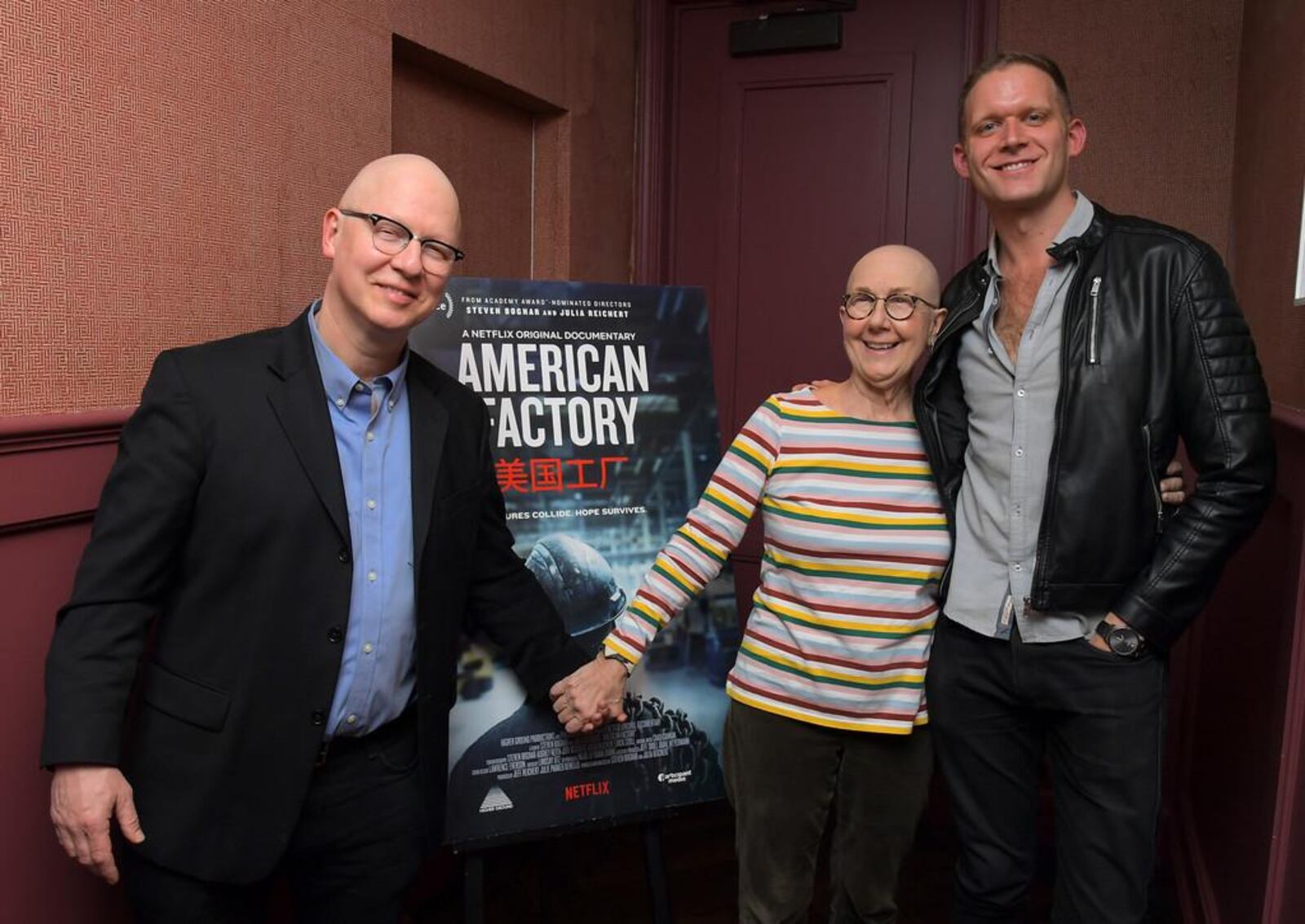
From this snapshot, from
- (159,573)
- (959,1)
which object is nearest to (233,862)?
(159,573)

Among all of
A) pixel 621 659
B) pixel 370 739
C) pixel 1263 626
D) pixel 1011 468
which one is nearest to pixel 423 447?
pixel 370 739

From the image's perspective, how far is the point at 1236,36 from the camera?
8.75 ft

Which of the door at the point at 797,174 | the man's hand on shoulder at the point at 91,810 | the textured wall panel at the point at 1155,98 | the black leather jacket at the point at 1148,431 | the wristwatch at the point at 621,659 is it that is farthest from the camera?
the door at the point at 797,174

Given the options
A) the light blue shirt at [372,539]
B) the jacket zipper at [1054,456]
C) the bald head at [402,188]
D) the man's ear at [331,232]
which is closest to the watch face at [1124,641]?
the jacket zipper at [1054,456]

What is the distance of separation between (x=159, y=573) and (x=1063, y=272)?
1.35m

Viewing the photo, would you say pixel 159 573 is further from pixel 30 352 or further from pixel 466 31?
pixel 466 31

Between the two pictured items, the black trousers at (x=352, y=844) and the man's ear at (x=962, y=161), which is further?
the man's ear at (x=962, y=161)

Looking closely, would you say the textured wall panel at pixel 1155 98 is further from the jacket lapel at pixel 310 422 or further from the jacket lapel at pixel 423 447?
the jacket lapel at pixel 310 422

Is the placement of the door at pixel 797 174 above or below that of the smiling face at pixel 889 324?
above

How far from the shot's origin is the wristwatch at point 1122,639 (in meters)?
1.49

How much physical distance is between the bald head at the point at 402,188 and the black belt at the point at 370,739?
0.71 meters

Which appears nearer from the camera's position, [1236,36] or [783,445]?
[783,445]

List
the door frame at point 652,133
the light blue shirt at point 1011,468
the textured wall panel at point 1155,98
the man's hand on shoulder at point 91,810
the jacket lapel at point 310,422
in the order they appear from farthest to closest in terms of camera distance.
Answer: the door frame at point 652,133, the textured wall panel at point 1155,98, the light blue shirt at point 1011,468, the jacket lapel at point 310,422, the man's hand on shoulder at point 91,810

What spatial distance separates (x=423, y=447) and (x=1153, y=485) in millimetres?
1076
